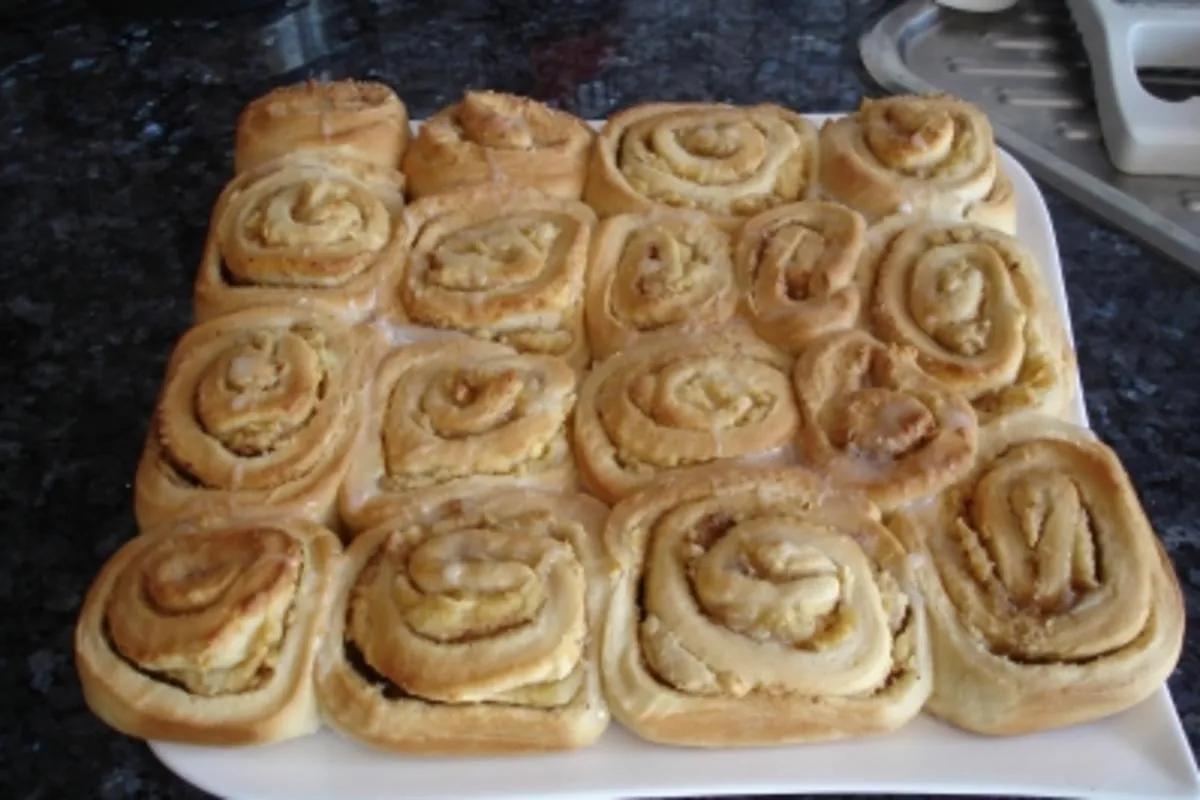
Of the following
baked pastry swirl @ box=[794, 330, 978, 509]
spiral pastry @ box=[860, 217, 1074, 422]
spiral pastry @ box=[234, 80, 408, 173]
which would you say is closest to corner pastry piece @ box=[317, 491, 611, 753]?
baked pastry swirl @ box=[794, 330, 978, 509]

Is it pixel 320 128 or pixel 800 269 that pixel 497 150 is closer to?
pixel 320 128

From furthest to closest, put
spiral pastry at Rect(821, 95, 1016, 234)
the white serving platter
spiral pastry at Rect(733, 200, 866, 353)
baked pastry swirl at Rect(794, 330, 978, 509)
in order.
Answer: spiral pastry at Rect(821, 95, 1016, 234)
spiral pastry at Rect(733, 200, 866, 353)
baked pastry swirl at Rect(794, 330, 978, 509)
the white serving platter

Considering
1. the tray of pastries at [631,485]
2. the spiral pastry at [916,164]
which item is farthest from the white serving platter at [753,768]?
the spiral pastry at [916,164]

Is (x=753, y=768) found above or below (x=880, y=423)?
below

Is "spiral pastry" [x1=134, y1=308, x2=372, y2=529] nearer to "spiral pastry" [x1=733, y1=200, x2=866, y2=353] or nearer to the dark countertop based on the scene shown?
the dark countertop

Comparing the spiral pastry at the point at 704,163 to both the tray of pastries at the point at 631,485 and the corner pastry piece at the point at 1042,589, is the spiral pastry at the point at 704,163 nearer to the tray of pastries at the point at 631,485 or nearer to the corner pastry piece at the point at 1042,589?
the tray of pastries at the point at 631,485

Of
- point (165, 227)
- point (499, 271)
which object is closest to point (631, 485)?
point (499, 271)

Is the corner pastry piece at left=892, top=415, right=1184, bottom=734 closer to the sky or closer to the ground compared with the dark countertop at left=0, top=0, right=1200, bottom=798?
closer to the sky
